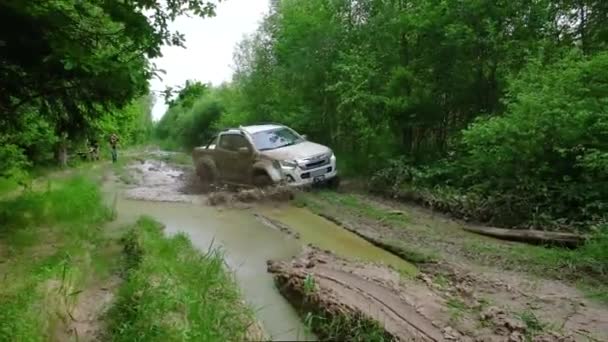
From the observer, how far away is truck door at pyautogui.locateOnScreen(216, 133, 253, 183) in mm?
11125

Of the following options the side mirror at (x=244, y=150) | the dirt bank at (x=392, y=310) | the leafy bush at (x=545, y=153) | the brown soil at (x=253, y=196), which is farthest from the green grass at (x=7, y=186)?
the leafy bush at (x=545, y=153)

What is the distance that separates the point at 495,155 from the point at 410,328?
5.25m

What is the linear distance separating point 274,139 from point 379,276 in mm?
6475

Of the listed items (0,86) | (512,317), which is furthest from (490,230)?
(0,86)

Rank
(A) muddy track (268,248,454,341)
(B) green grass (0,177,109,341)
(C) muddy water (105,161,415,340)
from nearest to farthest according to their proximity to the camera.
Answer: (B) green grass (0,177,109,341)
(A) muddy track (268,248,454,341)
(C) muddy water (105,161,415,340)

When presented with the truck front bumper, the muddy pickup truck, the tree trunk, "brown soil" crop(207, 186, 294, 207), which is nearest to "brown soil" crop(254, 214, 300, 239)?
"brown soil" crop(207, 186, 294, 207)

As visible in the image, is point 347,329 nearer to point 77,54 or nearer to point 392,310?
point 392,310

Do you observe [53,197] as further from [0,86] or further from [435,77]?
[435,77]

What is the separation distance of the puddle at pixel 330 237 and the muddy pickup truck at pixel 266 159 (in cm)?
95

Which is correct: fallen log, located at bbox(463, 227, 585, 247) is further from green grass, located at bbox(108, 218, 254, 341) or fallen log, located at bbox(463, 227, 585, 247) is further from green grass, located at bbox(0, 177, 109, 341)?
green grass, located at bbox(0, 177, 109, 341)

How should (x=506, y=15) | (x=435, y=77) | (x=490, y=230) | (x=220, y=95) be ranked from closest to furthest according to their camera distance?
(x=490, y=230), (x=506, y=15), (x=435, y=77), (x=220, y=95)

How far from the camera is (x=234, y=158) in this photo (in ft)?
38.0

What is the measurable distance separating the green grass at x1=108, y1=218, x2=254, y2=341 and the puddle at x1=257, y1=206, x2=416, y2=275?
6.06ft

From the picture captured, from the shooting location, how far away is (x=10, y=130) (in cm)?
644
